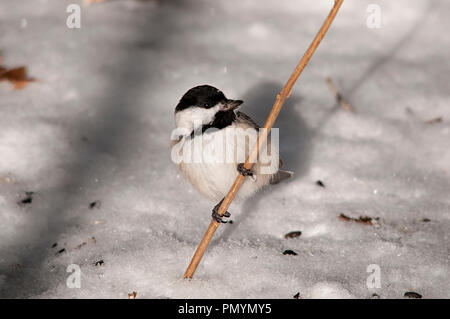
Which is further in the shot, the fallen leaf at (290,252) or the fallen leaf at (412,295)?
the fallen leaf at (290,252)

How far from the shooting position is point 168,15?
3.92 meters

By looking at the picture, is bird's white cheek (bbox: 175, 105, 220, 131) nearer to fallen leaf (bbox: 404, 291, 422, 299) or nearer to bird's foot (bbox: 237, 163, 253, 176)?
bird's foot (bbox: 237, 163, 253, 176)

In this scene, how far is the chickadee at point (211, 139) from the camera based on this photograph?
2.06 metres

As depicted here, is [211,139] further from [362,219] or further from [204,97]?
[362,219]

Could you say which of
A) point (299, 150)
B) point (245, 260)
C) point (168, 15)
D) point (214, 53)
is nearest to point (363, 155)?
point (299, 150)

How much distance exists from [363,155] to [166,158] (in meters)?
1.06

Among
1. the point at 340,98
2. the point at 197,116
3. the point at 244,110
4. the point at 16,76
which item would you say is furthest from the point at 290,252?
the point at 16,76

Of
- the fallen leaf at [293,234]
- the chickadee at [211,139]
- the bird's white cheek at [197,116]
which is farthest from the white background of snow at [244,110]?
the bird's white cheek at [197,116]

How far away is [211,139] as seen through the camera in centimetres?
205

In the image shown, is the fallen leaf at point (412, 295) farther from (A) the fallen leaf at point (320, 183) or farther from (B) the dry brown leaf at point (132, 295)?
(B) the dry brown leaf at point (132, 295)

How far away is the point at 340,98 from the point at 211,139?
1401mm

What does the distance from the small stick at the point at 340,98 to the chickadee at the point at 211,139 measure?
1.12m

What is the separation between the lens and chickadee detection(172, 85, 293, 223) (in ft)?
6.75
